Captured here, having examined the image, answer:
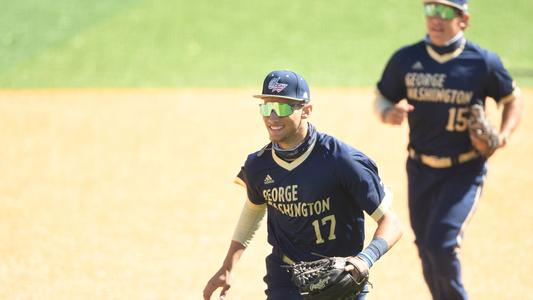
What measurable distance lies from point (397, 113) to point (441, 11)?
844 millimetres

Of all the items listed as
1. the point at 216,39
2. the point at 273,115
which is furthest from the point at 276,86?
the point at 216,39

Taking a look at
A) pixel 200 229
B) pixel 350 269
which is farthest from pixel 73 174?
pixel 350 269

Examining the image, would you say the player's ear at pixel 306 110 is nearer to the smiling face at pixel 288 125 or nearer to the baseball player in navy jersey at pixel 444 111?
the smiling face at pixel 288 125

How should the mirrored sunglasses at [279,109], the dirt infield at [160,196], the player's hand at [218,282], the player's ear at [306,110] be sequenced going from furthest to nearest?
the dirt infield at [160,196]
the player's hand at [218,282]
the player's ear at [306,110]
the mirrored sunglasses at [279,109]

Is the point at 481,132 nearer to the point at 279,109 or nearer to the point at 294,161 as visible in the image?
the point at 294,161

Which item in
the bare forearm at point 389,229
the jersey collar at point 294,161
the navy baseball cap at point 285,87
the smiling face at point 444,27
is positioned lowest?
the bare forearm at point 389,229

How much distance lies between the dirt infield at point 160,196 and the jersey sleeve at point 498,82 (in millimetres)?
2107

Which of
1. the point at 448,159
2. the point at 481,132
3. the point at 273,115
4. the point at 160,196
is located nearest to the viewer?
the point at 273,115

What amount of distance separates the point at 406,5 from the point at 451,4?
15.1 m

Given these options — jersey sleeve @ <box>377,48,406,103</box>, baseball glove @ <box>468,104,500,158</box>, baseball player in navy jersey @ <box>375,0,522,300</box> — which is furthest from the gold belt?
jersey sleeve @ <box>377,48,406,103</box>

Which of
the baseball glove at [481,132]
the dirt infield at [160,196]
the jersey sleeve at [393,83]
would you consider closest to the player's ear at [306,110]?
the baseball glove at [481,132]

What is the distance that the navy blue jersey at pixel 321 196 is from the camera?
5.25 m

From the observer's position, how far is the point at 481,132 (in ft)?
20.7

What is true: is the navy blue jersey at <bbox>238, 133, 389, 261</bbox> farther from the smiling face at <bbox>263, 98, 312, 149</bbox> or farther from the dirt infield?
the dirt infield
